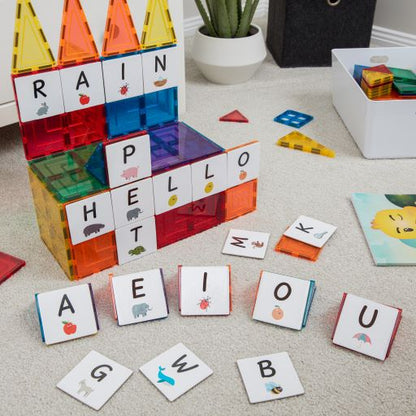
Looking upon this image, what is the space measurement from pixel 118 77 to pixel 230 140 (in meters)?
0.63

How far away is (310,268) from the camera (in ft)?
4.17

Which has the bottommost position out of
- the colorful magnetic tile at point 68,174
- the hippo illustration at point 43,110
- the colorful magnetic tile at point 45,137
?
the colorful magnetic tile at point 68,174

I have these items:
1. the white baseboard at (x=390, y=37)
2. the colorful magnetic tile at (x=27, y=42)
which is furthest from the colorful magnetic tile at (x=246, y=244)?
the white baseboard at (x=390, y=37)

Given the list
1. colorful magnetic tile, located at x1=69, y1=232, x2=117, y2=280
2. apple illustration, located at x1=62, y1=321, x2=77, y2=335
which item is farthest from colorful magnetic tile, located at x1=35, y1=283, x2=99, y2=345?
colorful magnetic tile, located at x1=69, y1=232, x2=117, y2=280

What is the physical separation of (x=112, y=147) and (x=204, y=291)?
0.34m

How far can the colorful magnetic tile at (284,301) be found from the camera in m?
1.11

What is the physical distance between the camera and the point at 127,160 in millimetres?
1149

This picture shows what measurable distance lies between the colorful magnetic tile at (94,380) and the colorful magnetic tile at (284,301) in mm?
287

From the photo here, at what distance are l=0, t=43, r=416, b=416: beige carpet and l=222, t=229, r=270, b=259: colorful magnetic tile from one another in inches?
0.7

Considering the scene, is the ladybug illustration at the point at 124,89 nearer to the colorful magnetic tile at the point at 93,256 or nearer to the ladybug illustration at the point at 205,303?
the colorful magnetic tile at the point at 93,256

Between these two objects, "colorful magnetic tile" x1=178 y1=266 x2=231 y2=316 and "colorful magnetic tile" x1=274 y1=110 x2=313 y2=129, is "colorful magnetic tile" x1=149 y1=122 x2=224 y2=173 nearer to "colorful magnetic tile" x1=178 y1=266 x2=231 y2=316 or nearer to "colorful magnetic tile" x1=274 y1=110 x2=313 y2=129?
"colorful magnetic tile" x1=178 y1=266 x2=231 y2=316

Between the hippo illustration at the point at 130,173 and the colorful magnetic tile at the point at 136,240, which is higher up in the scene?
the hippo illustration at the point at 130,173

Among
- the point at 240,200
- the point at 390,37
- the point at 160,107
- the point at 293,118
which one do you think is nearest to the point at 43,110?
the point at 160,107

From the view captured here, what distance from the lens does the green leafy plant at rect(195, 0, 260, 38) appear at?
6.55 feet
